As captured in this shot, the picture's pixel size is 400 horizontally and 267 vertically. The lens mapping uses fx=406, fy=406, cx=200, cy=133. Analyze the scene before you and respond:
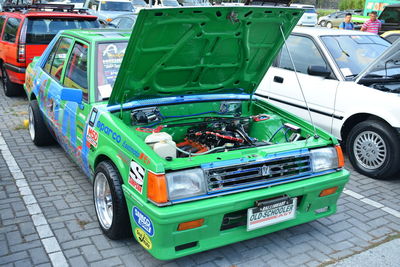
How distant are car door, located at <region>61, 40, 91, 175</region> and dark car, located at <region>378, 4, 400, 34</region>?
1386 cm

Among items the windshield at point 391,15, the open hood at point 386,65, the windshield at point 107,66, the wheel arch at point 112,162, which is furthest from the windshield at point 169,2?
the wheel arch at point 112,162

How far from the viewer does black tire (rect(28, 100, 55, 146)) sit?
528 cm

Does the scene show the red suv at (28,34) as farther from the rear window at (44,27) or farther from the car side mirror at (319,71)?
the car side mirror at (319,71)

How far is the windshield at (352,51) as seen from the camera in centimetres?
561

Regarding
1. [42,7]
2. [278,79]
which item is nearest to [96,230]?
[278,79]

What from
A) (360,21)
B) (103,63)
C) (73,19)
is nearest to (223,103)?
(103,63)

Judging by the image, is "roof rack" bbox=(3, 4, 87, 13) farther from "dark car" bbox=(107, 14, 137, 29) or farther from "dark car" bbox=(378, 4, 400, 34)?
"dark car" bbox=(378, 4, 400, 34)

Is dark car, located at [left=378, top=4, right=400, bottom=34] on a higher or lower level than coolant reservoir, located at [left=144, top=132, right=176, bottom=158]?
higher

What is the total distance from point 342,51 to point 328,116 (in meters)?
1.00

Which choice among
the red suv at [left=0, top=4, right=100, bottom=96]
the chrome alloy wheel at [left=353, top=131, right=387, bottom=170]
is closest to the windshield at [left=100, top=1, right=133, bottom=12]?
the red suv at [left=0, top=4, right=100, bottom=96]

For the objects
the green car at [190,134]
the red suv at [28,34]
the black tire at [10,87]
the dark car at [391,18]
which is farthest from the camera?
the dark car at [391,18]

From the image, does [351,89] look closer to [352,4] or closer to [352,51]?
[352,51]

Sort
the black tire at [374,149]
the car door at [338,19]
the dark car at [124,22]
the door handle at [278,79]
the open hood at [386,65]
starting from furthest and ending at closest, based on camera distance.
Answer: the car door at [338,19] → the dark car at [124,22] → the door handle at [278,79] → the open hood at [386,65] → the black tire at [374,149]

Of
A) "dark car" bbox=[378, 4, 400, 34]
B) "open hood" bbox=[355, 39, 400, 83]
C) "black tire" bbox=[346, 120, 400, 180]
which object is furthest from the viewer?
"dark car" bbox=[378, 4, 400, 34]
